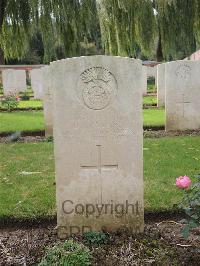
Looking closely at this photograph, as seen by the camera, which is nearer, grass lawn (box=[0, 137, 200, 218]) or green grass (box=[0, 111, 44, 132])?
grass lawn (box=[0, 137, 200, 218])

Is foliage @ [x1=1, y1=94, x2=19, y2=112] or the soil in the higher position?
foliage @ [x1=1, y1=94, x2=19, y2=112]

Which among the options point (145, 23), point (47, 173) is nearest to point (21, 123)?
point (47, 173)

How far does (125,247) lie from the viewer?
304 centimetres

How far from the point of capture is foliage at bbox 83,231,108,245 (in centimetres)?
312

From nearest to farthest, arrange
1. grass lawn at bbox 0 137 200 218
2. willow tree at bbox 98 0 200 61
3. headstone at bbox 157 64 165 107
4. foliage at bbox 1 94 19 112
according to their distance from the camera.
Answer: grass lawn at bbox 0 137 200 218, willow tree at bbox 98 0 200 61, headstone at bbox 157 64 165 107, foliage at bbox 1 94 19 112

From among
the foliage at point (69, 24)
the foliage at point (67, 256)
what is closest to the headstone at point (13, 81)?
the foliage at point (69, 24)

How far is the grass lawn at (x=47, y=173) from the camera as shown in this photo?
3857 millimetres

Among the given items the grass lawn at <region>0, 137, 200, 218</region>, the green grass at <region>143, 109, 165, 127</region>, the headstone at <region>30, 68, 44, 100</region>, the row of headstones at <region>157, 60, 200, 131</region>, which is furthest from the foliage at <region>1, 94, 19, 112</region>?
the row of headstones at <region>157, 60, 200, 131</region>

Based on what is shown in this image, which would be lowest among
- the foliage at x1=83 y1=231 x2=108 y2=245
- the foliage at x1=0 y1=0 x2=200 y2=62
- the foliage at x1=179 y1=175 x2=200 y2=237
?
the foliage at x1=83 y1=231 x2=108 y2=245

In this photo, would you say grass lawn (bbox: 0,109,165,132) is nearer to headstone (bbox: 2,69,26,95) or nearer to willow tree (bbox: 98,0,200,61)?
willow tree (bbox: 98,0,200,61)

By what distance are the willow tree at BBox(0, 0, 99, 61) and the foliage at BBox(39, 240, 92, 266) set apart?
18.9 feet

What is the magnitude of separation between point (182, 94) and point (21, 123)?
385 centimetres

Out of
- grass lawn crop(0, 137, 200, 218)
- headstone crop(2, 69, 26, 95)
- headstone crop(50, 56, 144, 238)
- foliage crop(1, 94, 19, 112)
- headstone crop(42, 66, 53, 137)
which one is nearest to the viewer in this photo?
headstone crop(50, 56, 144, 238)

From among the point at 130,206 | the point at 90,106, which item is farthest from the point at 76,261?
the point at 90,106
